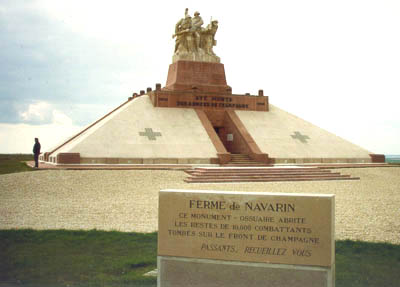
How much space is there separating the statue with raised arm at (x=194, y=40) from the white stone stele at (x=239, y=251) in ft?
82.4

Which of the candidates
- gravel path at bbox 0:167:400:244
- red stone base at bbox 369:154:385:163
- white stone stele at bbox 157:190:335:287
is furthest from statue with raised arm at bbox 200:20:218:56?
white stone stele at bbox 157:190:335:287

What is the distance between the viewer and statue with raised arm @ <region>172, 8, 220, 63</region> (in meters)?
30.0

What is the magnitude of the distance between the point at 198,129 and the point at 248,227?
20.4 m

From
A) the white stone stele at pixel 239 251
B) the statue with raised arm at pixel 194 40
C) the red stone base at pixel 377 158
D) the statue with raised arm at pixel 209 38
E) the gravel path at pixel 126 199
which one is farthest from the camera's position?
the statue with raised arm at pixel 209 38

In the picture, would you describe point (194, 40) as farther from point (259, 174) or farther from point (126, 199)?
point (126, 199)

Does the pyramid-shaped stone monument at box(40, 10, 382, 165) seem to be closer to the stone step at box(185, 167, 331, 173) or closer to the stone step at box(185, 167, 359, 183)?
the stone step at box(185, 167, 331, 173)

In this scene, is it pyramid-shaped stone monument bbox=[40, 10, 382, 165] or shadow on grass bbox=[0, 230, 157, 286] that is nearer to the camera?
shadow on grass bbox=[0, 230, 157, 286]

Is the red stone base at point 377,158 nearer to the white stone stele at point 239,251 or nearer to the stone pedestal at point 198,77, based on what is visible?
the stone pedestal at point 198,77

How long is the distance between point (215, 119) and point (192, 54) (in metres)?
4.64

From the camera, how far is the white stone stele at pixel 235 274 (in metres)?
5.18

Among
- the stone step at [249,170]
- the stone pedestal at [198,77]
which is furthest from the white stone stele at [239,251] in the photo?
the stone pedestal at [198,77]

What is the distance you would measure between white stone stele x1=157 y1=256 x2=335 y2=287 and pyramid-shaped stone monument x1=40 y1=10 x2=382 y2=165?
16.4 m

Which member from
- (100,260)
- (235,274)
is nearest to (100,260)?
(100,260)

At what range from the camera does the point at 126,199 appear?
566 inches
